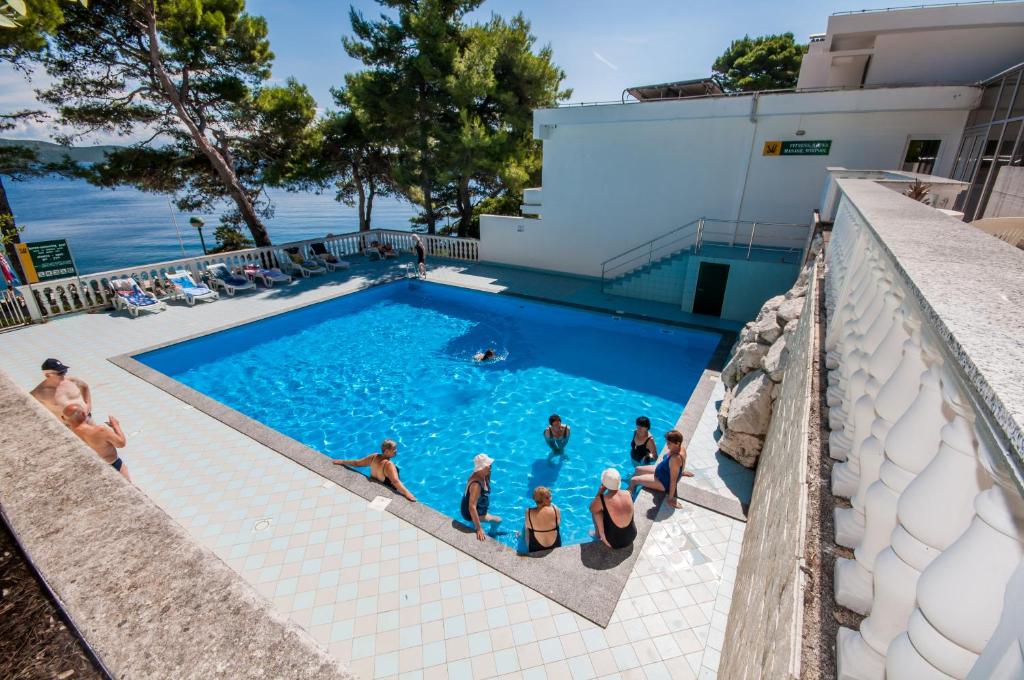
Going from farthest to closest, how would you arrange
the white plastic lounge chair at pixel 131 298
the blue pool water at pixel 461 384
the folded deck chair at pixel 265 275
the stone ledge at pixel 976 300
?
the folded deck chair at pixel 265 275, the white plastic lounge chair at pixel 131 298, the blue pool water at pixel 461 384, the stone ledge at pixel 976 300

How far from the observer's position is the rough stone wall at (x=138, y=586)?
3.43ft

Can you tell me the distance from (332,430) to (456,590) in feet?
15.7

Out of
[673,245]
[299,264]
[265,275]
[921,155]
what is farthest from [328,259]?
[921,155]

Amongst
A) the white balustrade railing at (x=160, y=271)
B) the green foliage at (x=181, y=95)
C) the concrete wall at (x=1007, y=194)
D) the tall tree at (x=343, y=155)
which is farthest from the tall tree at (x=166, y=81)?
the concrete wall at (x=1007, y=194)

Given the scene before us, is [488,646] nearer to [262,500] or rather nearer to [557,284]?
[262,500]

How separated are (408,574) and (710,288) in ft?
36.7

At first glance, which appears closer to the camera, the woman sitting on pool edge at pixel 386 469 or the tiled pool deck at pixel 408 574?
the tiled pool deck at pixel 408 574

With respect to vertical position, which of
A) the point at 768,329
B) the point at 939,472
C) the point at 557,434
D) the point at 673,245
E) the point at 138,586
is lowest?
the point at 557,434

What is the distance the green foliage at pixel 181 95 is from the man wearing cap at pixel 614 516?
698 inches

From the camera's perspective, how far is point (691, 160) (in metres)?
13.3

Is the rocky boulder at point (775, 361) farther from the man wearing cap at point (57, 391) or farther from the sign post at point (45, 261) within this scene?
the sign post at point (45, 261)

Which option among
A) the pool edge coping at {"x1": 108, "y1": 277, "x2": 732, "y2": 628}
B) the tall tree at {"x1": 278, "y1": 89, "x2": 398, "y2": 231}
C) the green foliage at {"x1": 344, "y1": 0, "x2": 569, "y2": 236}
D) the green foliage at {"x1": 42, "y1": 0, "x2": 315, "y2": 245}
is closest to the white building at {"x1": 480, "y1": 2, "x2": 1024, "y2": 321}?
the green foliage at {"x1": 344, "y1": 0, "x2": 569, "y2": 236}

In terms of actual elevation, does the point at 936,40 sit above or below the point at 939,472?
above

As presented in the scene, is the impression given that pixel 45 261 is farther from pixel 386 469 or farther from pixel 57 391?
pixel 386 469
